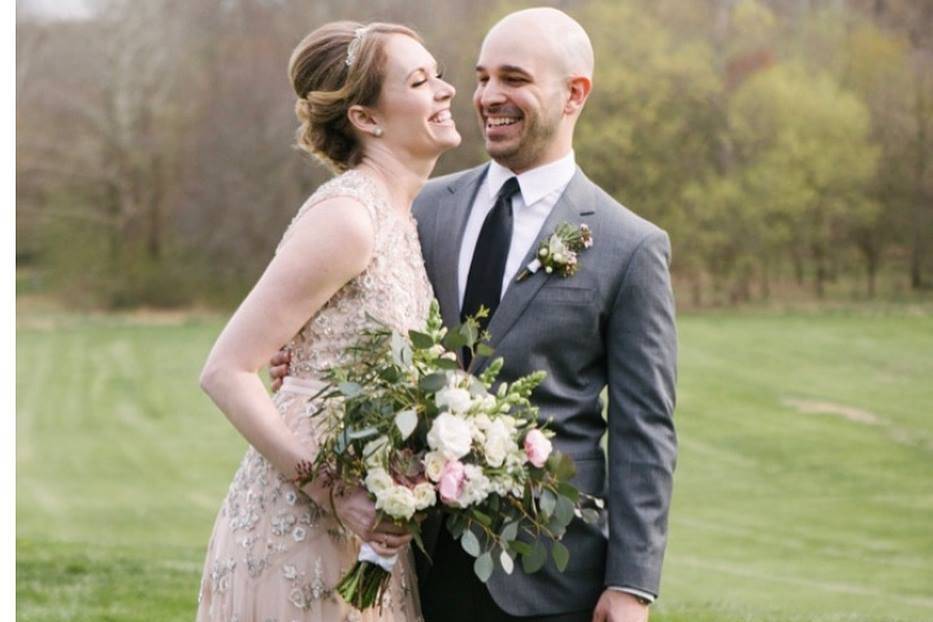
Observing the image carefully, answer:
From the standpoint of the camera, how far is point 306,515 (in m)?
3.35

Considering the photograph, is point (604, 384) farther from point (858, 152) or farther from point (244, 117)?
point (244, 117)

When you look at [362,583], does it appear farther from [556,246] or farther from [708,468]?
[708,468]

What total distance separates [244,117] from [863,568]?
1408 inches

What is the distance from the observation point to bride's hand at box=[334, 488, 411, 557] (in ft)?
10.2

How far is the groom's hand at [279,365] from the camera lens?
3.49m

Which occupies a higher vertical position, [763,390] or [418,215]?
[418,215]

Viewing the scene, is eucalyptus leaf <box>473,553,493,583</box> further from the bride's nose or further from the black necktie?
the bride's nose

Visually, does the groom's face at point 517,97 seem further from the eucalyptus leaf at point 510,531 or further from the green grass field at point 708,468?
the green grass field at point 708,468

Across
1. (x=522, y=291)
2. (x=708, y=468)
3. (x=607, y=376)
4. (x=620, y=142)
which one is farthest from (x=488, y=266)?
(x=620, y=142)

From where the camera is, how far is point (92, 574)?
27.4ft

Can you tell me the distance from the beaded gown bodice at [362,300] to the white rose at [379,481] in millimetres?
370

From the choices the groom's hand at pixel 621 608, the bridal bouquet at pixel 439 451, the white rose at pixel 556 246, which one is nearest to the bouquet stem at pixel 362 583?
the bridal bouquet at pixel 439 451

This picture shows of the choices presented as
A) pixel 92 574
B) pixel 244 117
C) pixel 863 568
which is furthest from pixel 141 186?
pixel 92 574

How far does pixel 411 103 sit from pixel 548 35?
48cm
